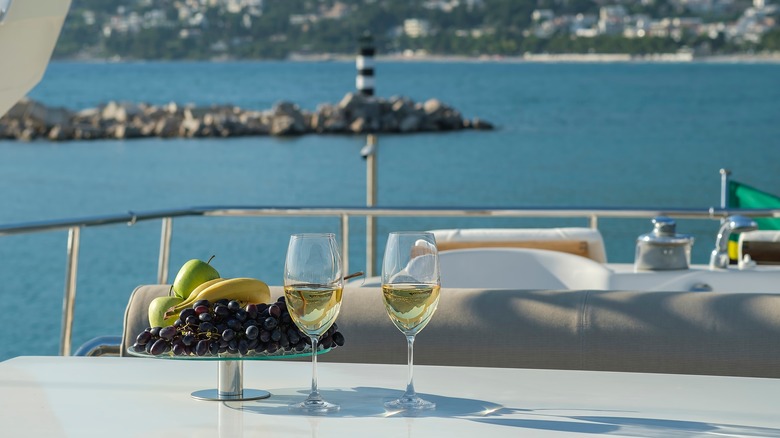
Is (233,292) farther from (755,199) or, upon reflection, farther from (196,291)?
(755,199)

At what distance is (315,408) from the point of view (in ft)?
4.32

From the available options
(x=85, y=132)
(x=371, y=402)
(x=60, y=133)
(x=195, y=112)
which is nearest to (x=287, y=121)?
(x=195, y=112)

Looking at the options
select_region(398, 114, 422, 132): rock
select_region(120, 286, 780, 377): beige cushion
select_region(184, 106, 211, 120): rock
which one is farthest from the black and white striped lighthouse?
select_region(120, 286, 780, 377): beige cushion

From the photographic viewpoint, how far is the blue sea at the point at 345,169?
1512 cm

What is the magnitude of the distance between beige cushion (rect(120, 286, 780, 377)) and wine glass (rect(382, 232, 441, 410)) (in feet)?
2.12

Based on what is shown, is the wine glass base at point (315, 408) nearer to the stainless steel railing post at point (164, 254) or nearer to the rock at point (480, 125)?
the stainless steel railing post at point (164, 254)

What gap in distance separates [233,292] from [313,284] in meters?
0.13

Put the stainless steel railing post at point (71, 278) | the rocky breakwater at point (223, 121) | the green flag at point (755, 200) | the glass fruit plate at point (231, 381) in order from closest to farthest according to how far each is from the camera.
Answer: the glass fruit plate at point (231, 381)
the stainless steel railing post at point (71, 278)
the green flag at point (755, 200)
the rocky breakwater at point (223, 121)

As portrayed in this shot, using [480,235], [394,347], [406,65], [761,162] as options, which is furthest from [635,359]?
[406,65]

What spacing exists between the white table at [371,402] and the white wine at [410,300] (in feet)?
0.34

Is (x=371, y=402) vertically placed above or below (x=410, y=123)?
below

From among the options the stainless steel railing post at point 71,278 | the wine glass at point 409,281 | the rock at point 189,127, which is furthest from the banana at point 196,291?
the rock at point 189,127

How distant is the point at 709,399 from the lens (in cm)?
138

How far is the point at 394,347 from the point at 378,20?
178 feet
